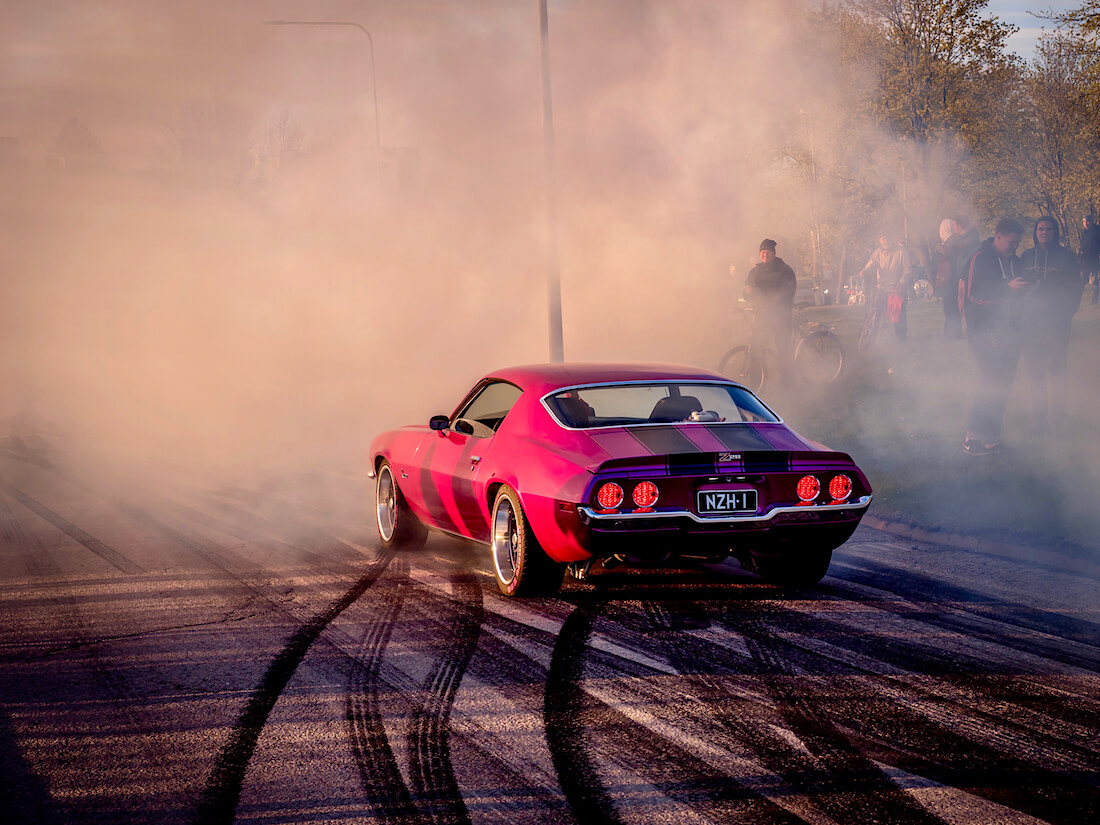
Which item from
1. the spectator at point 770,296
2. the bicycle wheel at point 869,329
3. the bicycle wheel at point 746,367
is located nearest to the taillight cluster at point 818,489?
the bicycle wheel at point 746,367

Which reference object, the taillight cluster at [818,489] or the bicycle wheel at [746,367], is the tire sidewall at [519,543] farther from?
the bicycle wheel at [746,367]

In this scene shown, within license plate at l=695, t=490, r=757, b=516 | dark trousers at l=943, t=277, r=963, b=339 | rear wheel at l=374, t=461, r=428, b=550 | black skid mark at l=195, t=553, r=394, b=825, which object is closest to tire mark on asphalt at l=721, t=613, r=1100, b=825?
license plate at l=695, t=490, r=757, b=516

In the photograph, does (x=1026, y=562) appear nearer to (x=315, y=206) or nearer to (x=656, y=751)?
(x=656, y=751)

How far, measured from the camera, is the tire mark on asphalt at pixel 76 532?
743 cm

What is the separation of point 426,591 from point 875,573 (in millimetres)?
2588

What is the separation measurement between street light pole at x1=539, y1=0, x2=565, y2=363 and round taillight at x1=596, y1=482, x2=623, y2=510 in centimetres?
940

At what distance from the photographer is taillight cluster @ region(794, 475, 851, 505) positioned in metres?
5.59

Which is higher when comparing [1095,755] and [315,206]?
[315,206]

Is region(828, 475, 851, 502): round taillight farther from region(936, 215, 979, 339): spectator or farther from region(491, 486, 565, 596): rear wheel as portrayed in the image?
region(936, 215, 979, 339): spectator

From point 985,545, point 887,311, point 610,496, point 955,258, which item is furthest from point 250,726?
point 887,311

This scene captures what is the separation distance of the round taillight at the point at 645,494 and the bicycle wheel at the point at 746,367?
8816 mm

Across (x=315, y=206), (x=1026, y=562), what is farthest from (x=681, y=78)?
(x=1026, y=562)

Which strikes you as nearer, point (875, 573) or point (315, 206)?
point (875, 573)

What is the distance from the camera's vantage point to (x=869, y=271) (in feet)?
55.1
